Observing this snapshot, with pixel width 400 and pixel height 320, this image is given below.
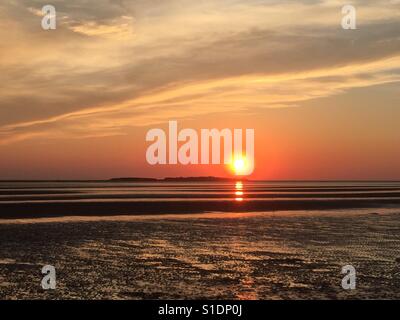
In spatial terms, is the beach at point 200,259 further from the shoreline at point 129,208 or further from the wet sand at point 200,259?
the shoreline at point 129,208

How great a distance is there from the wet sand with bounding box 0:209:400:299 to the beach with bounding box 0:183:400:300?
29mm

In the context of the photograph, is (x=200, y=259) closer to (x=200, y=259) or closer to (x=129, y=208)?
(x=200, y=259)

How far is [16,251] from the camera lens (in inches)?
807

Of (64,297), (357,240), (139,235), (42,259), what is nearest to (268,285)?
(64,297)

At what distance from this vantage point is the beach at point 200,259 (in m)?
14.1

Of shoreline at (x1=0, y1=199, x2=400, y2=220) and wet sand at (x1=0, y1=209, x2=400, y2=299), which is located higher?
shoreline at (x1=0, y1=199, x2=400, y2=220)

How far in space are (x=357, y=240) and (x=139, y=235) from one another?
10395 mm

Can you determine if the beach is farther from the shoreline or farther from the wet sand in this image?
the shoreline

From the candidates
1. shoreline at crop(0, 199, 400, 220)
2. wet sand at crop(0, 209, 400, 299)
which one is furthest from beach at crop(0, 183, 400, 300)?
shoreline at crop(0, 199, 400, 220)

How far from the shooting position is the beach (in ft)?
46.3

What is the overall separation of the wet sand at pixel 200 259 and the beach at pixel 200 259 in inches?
1.2

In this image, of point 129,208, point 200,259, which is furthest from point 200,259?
point 129,208
